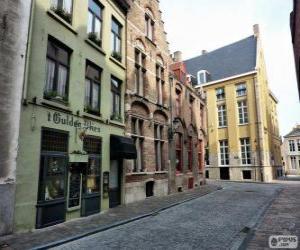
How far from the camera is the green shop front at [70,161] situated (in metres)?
8.49

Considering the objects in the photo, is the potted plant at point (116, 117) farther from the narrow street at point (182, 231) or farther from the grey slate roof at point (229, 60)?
the grey slate roof at point (229, 60)

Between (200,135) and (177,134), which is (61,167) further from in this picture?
(200,135)

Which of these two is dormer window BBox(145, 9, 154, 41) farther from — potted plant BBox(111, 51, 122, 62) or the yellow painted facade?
the yellow painted facade

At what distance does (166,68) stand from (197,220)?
12.4m

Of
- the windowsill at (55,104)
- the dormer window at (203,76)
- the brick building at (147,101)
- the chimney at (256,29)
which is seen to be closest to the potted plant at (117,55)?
the brick building at (147,101)

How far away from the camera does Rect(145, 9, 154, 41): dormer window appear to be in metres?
17.8

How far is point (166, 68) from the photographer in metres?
19.6

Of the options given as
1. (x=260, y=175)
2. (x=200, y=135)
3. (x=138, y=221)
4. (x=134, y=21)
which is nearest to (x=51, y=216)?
(x=138, y=221)

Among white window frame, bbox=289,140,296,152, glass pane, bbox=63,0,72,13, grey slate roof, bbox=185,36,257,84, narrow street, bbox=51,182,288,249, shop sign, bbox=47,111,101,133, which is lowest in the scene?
narrow street, bbox=51,182,288,249

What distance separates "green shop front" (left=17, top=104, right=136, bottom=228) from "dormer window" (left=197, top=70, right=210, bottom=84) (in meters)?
27.3

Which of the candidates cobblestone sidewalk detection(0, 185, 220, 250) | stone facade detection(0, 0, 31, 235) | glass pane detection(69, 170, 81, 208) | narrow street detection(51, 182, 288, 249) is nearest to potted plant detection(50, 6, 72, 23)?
stone facade detection(0, 0, 31, 235)

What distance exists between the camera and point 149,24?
18.0 metres

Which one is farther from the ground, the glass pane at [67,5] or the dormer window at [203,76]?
the dormer window at [203,76]

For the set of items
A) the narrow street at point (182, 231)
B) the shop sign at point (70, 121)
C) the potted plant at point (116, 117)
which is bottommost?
the narrow street at point (182, 231)
